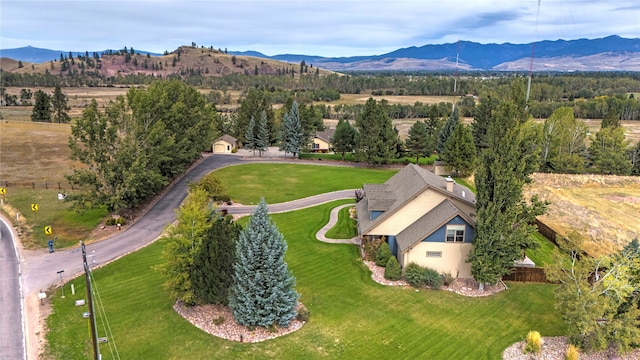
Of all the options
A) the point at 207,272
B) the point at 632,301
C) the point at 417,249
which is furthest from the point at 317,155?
the point at 632,301

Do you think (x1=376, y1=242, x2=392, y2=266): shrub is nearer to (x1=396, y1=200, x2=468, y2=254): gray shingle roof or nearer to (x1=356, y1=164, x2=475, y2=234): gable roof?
(x1=396, y1=200, x2=468, y2=254): gray shingle roof

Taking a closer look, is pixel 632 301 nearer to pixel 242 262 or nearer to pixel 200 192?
pixel 242 262

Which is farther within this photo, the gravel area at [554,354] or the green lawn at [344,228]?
the green lawn at [344,228]

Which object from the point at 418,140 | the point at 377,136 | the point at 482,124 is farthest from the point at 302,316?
the point at 482,124

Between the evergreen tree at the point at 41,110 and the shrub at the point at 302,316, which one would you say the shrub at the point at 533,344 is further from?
the evergreen tree at the point at 41,110

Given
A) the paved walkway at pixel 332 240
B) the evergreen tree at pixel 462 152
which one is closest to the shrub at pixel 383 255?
the paved walkway at pixel 332 240

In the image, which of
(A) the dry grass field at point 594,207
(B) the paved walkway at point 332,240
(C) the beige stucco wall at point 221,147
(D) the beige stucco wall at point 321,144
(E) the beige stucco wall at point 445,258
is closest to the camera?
(E) the beige stucco wall at point 445,258

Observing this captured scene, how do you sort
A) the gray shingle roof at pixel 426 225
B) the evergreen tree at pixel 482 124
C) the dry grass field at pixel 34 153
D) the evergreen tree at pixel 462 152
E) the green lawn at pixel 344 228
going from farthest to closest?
the evergreen tree at pixel 482 124, the evergreen tree at pixel 462 152, the dry grass field at pixel 34 153, the green lawn at pixel 344 228, the gray shingle roof at pixel 426 225

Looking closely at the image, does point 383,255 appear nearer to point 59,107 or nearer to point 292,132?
point 292,132
